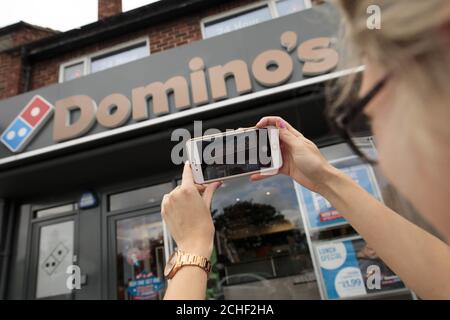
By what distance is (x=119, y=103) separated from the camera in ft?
15.2

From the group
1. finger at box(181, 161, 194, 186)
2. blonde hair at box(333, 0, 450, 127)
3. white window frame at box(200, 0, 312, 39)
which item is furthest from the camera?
white window frame at box(200, 0, 312, 39)

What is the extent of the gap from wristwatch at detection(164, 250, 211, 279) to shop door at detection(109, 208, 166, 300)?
4.12 metres

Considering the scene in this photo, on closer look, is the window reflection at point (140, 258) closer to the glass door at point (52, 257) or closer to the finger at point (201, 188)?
the glass door at point (52, 257)

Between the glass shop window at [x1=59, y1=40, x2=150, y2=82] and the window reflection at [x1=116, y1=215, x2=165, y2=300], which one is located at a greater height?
the glass shop window at [x1=59, y1=40, x2=150, y2=82]

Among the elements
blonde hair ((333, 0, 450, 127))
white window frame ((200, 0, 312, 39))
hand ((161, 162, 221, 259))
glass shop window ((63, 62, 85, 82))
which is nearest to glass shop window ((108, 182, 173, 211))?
glass shop window ((63, 62, 85, 82))

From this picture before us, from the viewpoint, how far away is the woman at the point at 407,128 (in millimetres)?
602

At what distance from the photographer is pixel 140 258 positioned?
4.96 m

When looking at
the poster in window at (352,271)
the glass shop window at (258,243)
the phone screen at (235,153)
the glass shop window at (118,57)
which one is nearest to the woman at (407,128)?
the phone screen at (235,153)

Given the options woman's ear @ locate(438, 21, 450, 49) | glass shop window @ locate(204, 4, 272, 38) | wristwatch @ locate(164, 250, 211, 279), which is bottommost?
wristwatch @ locate(164, 250, 211, 279)

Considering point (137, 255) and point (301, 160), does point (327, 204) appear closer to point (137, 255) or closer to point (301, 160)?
point (137, 255)

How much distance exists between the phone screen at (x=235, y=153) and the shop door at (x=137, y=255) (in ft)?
12.6

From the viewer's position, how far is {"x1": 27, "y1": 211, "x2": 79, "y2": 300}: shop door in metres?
5.14

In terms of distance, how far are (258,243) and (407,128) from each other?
440 cm

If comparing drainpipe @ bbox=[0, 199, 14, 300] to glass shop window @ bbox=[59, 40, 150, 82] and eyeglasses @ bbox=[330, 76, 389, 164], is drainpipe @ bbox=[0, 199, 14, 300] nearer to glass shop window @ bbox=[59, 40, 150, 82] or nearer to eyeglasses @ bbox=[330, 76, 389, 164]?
glass shop window @ bbox=[59, 40, 150, 82]
